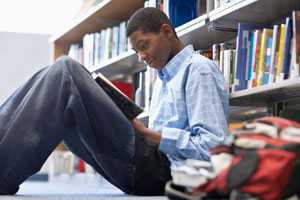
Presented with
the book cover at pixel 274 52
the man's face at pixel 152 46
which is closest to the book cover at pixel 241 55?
the book cover at pixel 274 52

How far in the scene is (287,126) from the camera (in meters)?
0.93

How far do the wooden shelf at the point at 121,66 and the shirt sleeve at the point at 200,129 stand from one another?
128 centimetres

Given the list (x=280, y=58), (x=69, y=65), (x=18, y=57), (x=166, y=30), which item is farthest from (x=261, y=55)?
(x=18, y=57)

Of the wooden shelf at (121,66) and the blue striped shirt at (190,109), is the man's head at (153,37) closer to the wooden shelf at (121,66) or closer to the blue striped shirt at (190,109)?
the blue striped shirt at (190,109)

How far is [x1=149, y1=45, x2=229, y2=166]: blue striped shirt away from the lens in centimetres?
157

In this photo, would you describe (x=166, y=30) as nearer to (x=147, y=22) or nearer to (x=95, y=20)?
(x=147, y=22)

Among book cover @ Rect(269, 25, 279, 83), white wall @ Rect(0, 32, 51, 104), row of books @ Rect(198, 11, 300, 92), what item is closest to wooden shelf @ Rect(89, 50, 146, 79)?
row of books @ Rect(198, 11, 300, 92)

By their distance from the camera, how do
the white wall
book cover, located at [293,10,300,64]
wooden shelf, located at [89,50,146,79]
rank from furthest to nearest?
the white wall, wooden shelf, located at [89,50,146,79], book cover, located at [293,10,300,64]

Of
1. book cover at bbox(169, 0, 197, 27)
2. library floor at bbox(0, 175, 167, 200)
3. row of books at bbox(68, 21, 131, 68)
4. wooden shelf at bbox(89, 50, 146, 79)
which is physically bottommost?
library floor at bbox(0, 175, 167, 200)

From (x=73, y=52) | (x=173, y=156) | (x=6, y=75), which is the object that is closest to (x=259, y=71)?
(x=173, y=156)

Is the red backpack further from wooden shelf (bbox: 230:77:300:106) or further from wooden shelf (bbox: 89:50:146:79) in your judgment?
wooden shelf (bbox: 89:50:146:79)

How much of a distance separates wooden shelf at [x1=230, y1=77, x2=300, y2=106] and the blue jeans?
1.61 ft

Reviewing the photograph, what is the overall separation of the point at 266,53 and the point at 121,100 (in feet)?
1.86

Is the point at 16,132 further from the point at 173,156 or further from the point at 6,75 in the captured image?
the point at 6,75
